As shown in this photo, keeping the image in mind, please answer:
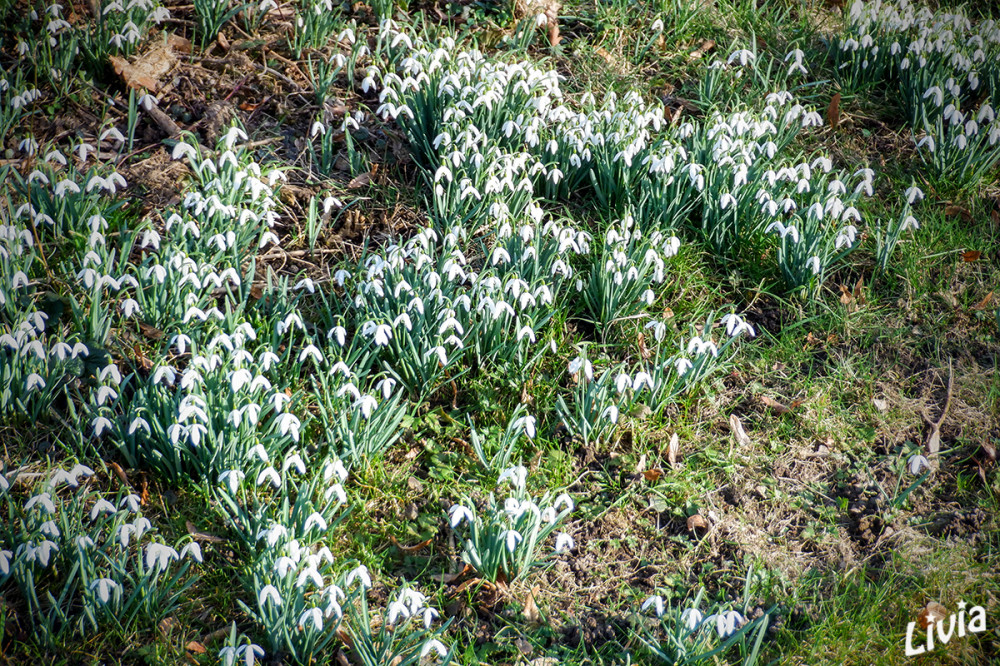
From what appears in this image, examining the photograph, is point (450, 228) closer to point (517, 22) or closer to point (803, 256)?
point (803, 256)

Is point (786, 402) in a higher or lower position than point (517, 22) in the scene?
lower

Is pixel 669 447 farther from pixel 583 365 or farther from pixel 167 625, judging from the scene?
pixel 167 625

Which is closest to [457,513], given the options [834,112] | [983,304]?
[983,304]

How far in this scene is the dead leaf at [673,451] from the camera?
287cm

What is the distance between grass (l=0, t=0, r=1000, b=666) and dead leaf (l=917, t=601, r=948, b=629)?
0.03m

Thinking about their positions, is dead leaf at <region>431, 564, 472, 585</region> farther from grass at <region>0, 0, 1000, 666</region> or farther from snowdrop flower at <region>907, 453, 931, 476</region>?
snowdrop flower at <region>907, 453, 931, 476</region>

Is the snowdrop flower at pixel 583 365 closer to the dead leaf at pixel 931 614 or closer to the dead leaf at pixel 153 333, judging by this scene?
the dead leaf at pixel 931 614

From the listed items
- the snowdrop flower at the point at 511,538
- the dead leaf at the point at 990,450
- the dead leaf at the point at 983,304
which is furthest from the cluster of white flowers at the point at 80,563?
the dead leaf at the point at 983,304

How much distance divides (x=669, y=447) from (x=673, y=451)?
0.07 feet

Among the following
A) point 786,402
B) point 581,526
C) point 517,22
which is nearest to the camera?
point 581,526

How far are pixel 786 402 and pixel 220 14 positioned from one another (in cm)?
344

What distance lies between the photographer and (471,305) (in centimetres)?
294

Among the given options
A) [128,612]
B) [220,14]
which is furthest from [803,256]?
[220,14]

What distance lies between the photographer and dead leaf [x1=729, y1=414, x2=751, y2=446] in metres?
2.98
